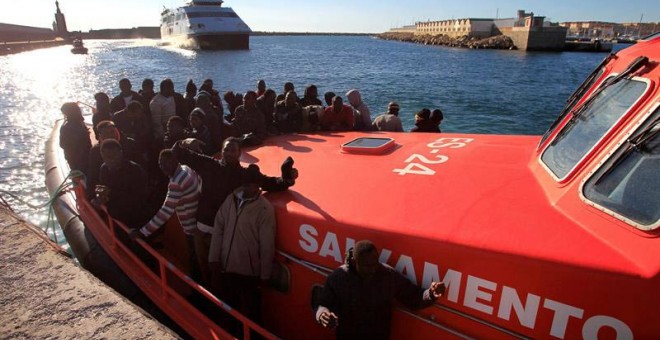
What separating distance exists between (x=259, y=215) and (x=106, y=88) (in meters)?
31.2

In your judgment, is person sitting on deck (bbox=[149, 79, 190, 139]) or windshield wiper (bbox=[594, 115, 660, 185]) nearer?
windshield wiper (bbox=[594, 115, 660, 185])

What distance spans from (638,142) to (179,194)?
349 centimetres

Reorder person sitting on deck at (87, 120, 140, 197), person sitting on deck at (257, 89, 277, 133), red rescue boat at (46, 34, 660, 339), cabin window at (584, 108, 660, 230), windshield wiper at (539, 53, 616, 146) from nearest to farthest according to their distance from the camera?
red rescue boat at (46, 34, 660, 339) → cabin window at (584, 108, 660, 230) → windshield wiper at (539, 53, 616, 146) → person sitting on deck at (87, 120, 140, 197) → person sitting on deck at (257, 89, 277, 133)

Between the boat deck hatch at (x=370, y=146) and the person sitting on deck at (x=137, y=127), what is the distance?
2959mm

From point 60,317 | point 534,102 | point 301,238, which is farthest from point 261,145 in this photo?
point 534,102

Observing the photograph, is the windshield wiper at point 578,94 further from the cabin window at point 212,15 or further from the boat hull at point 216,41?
the cabin window at point 212,15

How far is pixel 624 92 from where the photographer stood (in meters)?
3.06

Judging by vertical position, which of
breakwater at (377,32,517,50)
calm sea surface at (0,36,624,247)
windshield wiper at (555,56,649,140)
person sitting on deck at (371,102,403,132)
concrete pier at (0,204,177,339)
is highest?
breakwater at (377,32,517,50)

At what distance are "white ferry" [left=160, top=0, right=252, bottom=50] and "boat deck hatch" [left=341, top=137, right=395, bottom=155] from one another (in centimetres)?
6354

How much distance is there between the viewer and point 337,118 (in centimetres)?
644

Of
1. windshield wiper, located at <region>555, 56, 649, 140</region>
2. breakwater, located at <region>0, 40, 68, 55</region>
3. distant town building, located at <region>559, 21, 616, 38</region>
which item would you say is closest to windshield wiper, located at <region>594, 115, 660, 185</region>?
windshield wiper, located at <region>555, 56, 649, 140</region>

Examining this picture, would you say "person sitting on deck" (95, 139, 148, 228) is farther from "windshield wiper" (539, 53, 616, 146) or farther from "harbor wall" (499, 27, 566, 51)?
"harbor wall" (499, 27, 566, 51)

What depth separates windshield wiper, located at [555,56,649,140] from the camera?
302cm

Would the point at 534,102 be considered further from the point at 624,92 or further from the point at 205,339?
the point at 205,339
